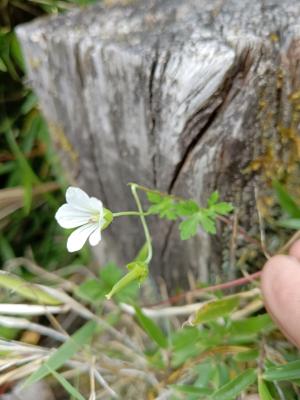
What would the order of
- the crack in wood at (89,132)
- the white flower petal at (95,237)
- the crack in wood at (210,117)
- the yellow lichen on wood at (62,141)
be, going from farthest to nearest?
the yellow lichen on wood at (62,141)
the crack in wood at (89,132)
the crack in wood at (210,117)
the white flower petal at (95,237)

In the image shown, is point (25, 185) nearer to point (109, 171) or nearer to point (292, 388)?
point (109, 171)

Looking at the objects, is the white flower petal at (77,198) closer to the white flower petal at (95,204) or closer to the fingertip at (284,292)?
the white flower petal at (95,204)

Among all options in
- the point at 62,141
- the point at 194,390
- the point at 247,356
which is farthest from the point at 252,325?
the point at 62,141

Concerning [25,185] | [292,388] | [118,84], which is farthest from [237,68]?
[25,185]

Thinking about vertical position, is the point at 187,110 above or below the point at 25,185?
above

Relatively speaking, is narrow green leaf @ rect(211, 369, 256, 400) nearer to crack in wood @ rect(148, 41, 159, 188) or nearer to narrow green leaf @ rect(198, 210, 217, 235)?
narrow green leaf @ rect(198, 210, 217, 235)

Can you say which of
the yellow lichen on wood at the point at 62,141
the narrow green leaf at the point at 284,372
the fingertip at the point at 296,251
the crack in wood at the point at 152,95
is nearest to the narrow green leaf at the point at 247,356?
the narrow green leaf at the point at 284,372
